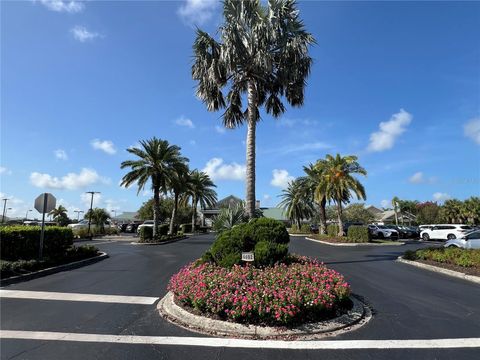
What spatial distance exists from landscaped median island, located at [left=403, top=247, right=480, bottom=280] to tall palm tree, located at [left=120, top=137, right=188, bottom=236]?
21.8 meters

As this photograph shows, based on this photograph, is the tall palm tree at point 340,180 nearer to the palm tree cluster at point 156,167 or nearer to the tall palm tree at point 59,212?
the palm tree cluster at point 156,167

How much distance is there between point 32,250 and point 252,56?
11.3 meters

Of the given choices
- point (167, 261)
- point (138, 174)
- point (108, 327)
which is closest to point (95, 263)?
point (167, 261)

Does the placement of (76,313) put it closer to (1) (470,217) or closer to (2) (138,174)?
(2) (138,174)

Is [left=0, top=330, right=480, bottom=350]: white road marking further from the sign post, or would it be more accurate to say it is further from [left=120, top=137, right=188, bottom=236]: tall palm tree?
[left=120, top=137, right=188, bottom=236]: tall palm tree

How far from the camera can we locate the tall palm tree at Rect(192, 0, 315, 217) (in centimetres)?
1302

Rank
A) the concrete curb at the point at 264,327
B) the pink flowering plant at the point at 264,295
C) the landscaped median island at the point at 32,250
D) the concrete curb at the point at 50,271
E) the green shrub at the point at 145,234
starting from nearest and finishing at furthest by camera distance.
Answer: the concrete curb at the point at 264,327
the pink flowering plant at the point at 264,295
the concrete curb at the point at 50,271
the landscaped median island at the point at 32,250
the green shrub at the point at 145,234

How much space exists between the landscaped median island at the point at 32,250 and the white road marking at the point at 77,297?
2.03 meters

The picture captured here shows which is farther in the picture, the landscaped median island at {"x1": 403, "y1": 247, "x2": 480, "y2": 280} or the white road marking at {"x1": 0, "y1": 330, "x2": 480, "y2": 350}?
the landscaped median island at {"x1": 403, "y1": 247, "x2": 480, "y2": 280}

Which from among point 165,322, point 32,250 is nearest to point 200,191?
point 32,250

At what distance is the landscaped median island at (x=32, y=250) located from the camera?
11.7 metres

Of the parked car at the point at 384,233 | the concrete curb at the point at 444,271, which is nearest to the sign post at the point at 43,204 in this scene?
the concrete curb at the point at 444,271

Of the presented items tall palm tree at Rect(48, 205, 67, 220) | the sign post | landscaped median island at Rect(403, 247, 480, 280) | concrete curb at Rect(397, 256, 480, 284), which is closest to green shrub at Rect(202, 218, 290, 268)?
concrete curb at Rect(397, 256, 480, 284)

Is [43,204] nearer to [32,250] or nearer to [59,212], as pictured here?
[32,250]
